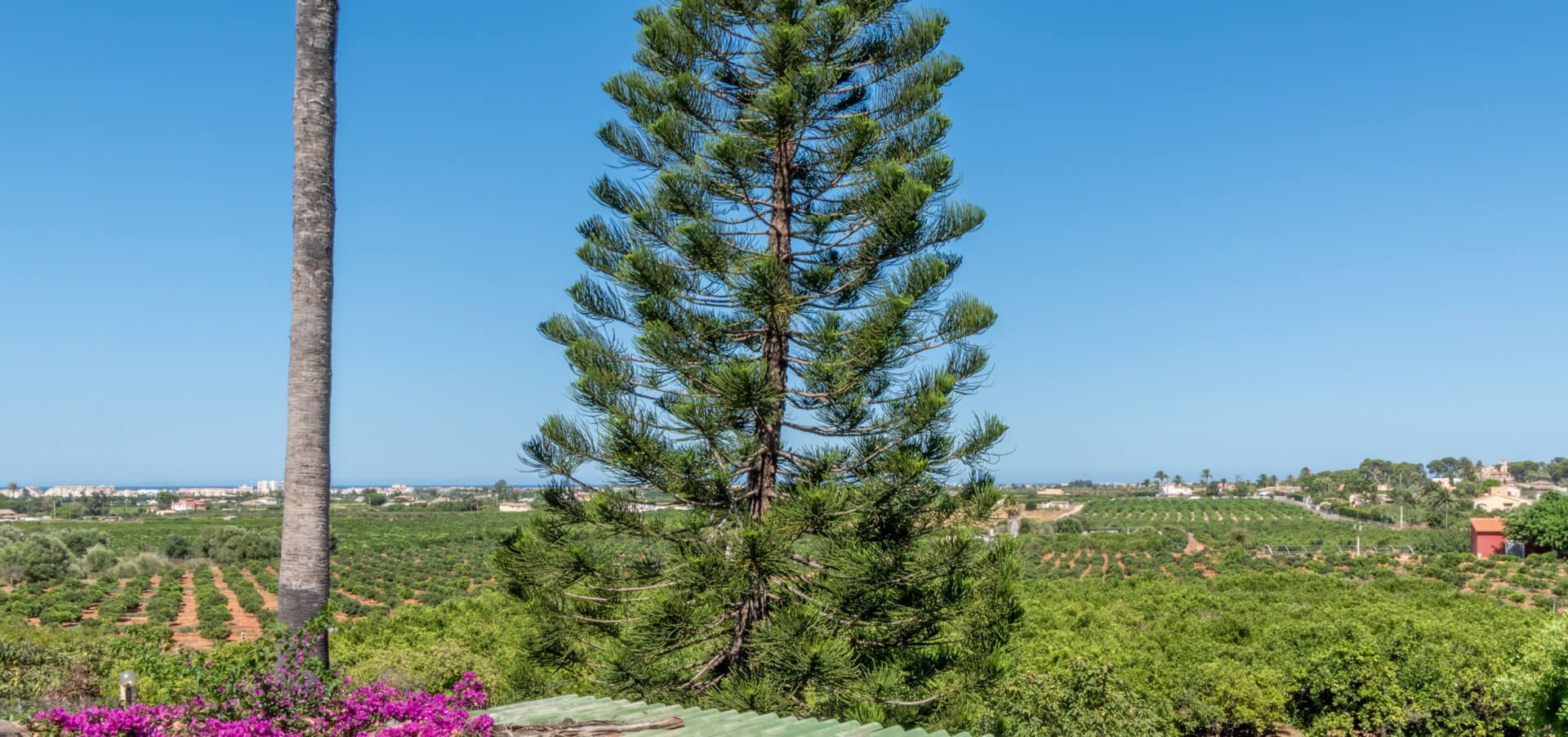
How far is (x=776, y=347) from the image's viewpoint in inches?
302

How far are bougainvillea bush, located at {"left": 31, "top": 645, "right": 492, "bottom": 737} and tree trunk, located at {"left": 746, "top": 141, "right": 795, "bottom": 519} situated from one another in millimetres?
3826

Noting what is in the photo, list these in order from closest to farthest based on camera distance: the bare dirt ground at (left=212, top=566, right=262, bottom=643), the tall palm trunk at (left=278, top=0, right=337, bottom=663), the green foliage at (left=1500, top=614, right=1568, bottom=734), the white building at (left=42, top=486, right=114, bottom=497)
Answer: the tall palm trunk at (left=278, top=0, right=337, bottom=663), the green foliage at (left=1500, top=614, right=1568, bottom=734), the bare dirt ground at (left=212, top=566, right=262, bottom=643), the white building at (left=42, top=486, right=114, bottom=497)

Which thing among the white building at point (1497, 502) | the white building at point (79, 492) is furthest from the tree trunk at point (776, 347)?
the white building at point (79, 492)

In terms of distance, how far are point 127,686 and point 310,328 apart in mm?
1761

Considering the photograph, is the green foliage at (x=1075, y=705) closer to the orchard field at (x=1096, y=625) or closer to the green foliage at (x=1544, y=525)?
the orchard field at (x=1096, y=625)

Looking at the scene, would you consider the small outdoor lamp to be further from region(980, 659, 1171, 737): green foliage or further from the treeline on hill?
the treeline on hill

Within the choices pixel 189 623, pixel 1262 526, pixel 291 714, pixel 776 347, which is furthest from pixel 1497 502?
pixel 291 714

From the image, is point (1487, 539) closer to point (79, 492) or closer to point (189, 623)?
point (189, 623)

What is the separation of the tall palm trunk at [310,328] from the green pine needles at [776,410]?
2868mm

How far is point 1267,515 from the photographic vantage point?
8025cm

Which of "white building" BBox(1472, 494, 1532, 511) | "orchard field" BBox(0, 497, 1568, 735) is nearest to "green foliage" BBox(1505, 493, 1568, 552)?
"orchard field" BBox(0, 497, 1568, 735)

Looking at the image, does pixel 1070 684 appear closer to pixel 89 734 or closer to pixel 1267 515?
pixel 89 734

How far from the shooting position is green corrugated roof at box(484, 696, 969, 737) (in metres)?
4.25

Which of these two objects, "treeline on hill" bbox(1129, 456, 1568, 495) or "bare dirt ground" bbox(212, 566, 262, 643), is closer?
"bare dirt ground" bbox(212, 566, 262, 643)
